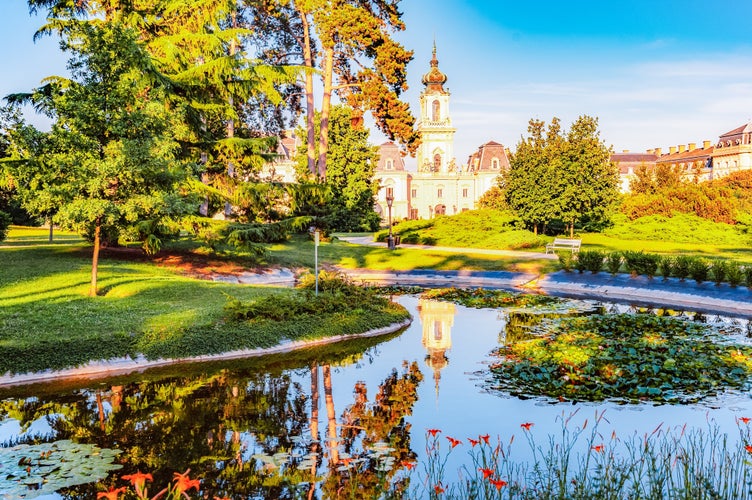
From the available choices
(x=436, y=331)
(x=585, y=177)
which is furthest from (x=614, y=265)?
(x=585, y=177)

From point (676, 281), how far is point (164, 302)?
1569cm

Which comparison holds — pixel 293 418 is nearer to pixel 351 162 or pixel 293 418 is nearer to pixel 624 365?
pixel 624 365

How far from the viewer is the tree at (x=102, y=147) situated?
13.3 m

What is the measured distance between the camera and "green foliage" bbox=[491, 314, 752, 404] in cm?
890

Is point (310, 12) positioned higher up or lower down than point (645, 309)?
higher up

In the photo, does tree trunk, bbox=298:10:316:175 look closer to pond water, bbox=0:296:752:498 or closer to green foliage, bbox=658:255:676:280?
green foliage, bbox=658:255:676:280

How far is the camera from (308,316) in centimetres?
1363

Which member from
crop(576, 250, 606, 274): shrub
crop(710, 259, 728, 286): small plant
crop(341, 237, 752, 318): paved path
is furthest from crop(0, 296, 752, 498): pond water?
crop(576, 250, 606, 274): shrub

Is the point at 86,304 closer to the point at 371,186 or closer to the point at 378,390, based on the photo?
the point at 378,390

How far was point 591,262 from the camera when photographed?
21.8 metres

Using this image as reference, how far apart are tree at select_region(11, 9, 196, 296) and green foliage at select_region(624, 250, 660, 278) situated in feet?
50.0

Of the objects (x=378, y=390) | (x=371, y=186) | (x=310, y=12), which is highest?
(x=310, y=12)

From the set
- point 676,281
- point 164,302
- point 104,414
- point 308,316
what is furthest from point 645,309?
point 104,414

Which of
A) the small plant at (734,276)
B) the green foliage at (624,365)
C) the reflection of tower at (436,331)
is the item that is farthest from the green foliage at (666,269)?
the reflection of tower at (436,331)
